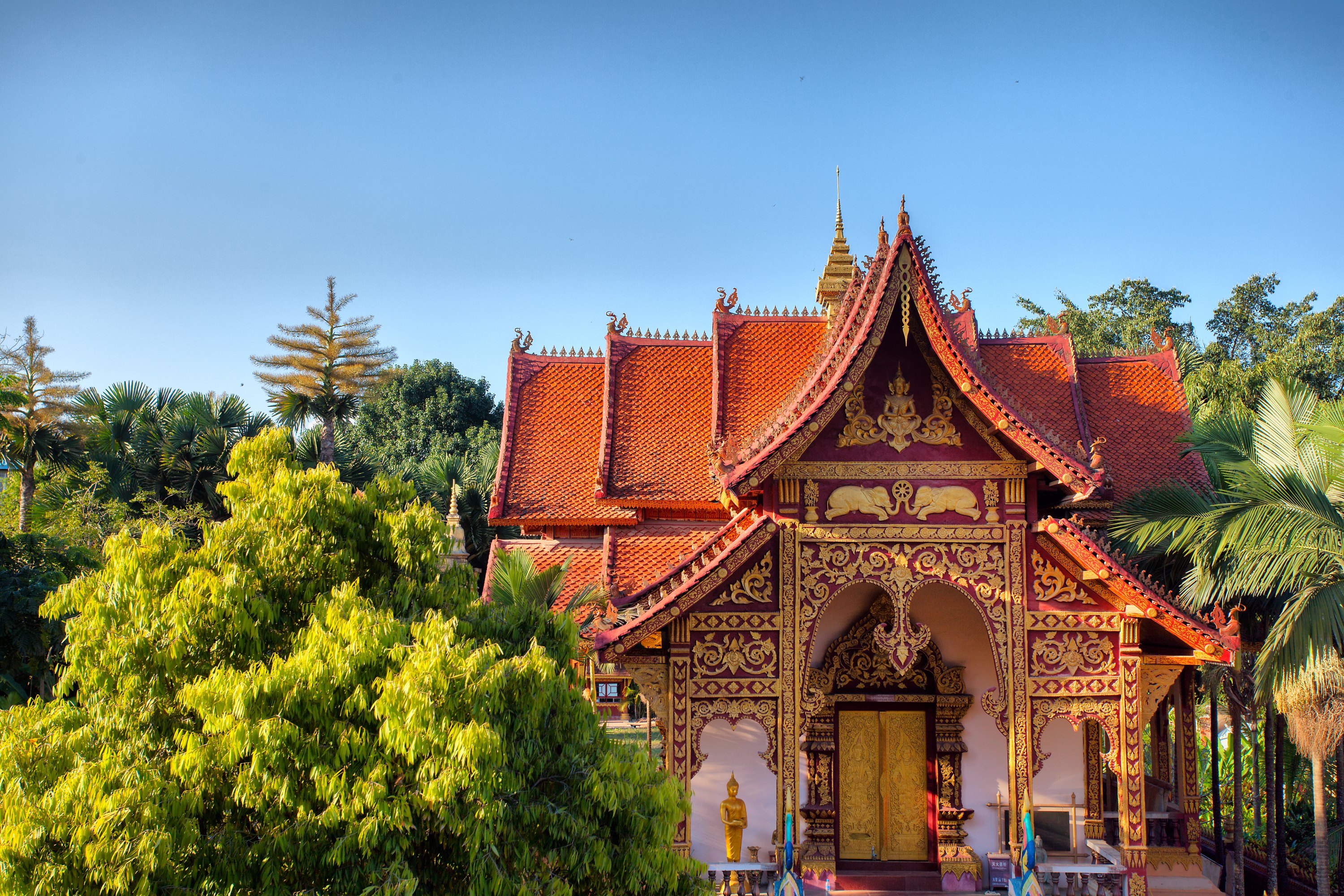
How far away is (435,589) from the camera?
7.03m

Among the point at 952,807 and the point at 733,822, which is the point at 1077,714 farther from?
the point at 733,822

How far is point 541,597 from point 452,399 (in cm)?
4061

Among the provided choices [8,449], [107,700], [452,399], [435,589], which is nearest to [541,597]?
[435,589]

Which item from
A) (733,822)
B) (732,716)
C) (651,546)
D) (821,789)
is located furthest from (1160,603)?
(651,546)

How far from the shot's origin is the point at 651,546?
13.4 metres

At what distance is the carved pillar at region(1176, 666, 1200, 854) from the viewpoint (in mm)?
12633

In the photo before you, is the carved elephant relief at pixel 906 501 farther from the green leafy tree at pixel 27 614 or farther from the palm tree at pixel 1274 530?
the green leafy tree at pixel 27 614

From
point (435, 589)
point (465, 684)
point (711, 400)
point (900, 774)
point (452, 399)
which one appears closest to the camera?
point (465, 684)

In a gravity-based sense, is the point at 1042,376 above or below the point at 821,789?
above

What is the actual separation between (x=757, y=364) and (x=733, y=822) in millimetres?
6906

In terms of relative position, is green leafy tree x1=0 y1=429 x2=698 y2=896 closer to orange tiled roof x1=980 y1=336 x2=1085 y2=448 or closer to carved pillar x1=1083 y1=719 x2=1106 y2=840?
carved pillar x1=1083 y1=719 x2=1106 y2=840

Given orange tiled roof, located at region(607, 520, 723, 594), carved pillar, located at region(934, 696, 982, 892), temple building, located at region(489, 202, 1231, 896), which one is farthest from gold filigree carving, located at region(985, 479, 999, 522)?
orange tiled roof, located at region(607, 520, 723, 594)

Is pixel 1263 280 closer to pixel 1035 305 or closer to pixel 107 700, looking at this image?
pixel 1035 305

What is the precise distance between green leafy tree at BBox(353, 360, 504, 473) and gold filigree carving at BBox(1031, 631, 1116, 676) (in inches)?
1628
